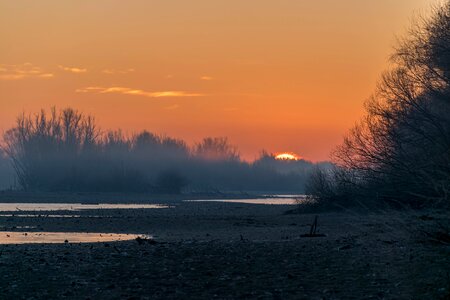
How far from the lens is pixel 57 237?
4100cm

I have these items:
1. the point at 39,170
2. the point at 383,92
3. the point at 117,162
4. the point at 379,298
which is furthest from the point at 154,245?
the point at 117,162

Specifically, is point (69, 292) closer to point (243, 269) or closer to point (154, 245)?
point (243, 269)

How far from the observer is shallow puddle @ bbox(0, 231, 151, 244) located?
123ft

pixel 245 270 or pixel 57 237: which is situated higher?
pixel 57 237

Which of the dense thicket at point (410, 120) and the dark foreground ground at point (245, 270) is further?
the dense thicket at point (410, 120)

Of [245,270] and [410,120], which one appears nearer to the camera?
[245,270]

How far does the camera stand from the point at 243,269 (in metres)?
23.3

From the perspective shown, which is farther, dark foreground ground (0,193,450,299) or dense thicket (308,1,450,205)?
dense thicket (308,1,450,205)

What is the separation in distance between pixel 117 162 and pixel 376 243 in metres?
147

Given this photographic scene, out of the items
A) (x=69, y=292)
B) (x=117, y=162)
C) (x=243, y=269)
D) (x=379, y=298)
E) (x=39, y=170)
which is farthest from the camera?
(x=117, y=162)

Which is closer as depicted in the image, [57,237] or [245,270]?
[245,270]

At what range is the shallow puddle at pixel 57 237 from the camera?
123ft

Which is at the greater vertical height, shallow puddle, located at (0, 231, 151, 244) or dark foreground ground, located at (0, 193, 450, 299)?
shallow puddle, located at (0, 231, 151, 244)

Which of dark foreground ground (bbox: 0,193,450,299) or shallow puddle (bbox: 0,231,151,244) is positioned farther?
shallow puddle (bbox: 0,231,151,244)
